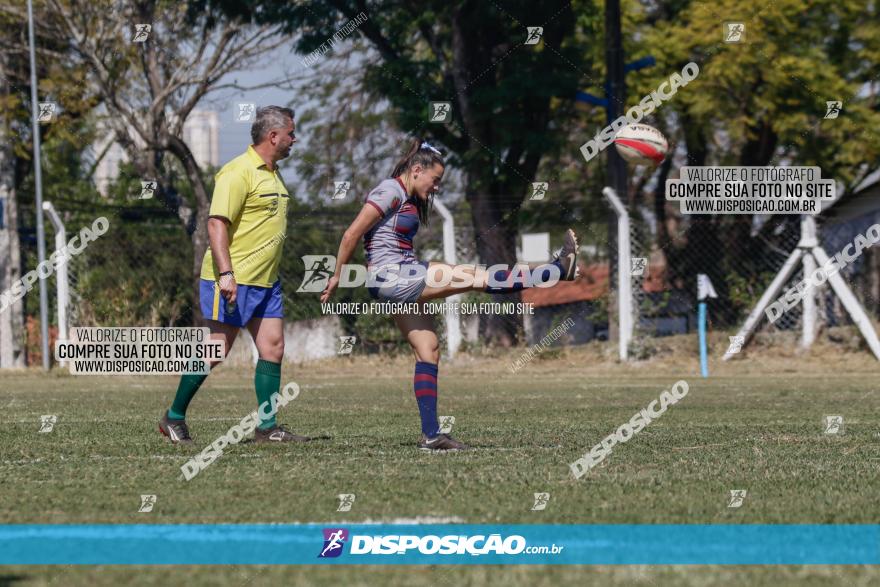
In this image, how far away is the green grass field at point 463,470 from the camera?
3.98 metres

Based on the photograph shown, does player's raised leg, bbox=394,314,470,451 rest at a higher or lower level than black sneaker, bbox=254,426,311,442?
higher

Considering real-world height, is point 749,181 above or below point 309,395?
above

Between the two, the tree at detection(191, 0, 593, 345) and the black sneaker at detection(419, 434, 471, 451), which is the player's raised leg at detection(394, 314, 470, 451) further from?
the tree at detection(191, 0, 593, 345)

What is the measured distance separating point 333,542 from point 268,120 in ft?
13.3

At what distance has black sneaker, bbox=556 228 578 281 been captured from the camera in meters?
7.66

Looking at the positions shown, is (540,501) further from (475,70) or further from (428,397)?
(475,70)

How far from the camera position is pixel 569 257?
767cm

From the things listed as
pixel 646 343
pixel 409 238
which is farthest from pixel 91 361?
pixel 409 238

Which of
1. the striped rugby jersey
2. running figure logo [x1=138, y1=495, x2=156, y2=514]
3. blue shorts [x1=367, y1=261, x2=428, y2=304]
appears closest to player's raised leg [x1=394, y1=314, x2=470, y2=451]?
blue shorts [x1=367, y1=261, x2=428, y2=304]

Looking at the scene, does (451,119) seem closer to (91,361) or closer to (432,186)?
(91,361)

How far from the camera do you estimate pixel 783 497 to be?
18.0 ft

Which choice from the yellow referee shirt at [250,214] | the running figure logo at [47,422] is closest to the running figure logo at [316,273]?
the running figure logo at [47,422]

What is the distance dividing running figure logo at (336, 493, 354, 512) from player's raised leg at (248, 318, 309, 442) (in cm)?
251

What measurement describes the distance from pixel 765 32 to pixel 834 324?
9.27 meters
